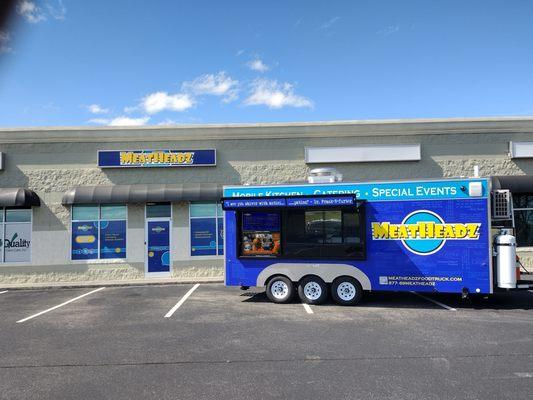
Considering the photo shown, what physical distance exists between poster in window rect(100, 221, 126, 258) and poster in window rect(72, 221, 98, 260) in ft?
0.85

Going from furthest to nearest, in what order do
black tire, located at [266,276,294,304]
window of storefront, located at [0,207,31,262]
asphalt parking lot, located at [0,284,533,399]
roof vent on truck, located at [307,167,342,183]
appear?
window of storefront, located at [0,207,31,262] → roof vent on truck, located at [307,167,342,183] → black tire, located at [266,276,294,304] → asphalt parking lot, located at [0,284,533,399]

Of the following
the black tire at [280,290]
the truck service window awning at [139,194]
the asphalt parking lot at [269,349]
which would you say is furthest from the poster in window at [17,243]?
the black tire at [280,290]

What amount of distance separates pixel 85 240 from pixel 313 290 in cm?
950

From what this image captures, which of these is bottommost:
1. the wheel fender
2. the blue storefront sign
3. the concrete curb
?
the concrete curb

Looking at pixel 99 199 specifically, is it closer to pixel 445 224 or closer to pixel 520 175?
pixel 445 224

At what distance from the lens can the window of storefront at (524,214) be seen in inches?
599

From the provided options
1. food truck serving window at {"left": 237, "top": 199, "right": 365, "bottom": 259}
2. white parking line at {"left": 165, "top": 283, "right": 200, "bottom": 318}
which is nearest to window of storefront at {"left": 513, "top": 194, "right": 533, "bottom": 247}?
food truck serving window at {"left": 237, "top": 199, "right": 365, "bottom": 259}

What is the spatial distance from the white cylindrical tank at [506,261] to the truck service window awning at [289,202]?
10.3 feet

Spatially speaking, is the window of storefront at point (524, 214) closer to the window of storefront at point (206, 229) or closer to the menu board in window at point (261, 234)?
the menu board in window at point (261, 234)

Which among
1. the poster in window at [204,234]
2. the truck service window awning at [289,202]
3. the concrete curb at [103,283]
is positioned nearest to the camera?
the truck service window awning at [289,202]

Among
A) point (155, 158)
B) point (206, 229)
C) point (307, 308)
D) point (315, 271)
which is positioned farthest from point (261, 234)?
point (155, 158)

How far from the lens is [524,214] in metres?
15.2

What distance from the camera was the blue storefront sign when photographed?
1503 centimetres

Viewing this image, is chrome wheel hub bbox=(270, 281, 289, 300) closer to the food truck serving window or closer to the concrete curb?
the food truck serving window
